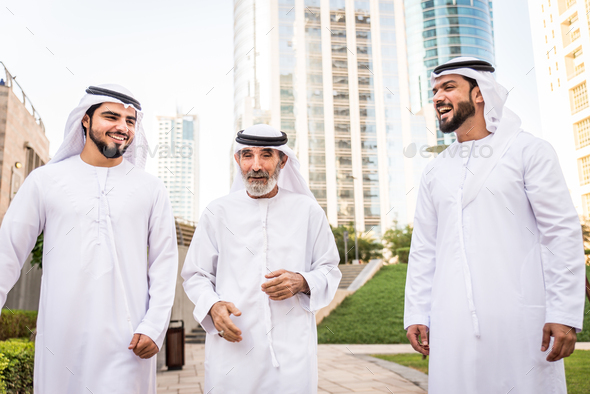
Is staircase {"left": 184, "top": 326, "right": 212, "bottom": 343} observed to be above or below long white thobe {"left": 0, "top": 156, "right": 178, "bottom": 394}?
below

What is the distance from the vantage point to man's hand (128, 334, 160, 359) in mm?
1832

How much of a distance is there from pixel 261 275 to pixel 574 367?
5.69 metres

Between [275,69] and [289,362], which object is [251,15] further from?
[289,362]

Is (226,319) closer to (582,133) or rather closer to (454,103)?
(454,103)

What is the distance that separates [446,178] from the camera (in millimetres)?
2131

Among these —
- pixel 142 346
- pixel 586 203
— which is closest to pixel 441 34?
pixel 586 203

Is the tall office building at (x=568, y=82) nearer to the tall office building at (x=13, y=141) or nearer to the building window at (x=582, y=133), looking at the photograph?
the building window at (x=582, y=133)

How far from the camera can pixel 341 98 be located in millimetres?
64625

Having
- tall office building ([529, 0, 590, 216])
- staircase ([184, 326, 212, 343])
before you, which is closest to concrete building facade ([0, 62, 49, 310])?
staircase ([184, 326, 212, 343])

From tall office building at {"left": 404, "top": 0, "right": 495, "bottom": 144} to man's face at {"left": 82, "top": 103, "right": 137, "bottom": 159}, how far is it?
219 feet

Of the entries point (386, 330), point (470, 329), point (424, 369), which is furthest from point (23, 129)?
point (470, 329)

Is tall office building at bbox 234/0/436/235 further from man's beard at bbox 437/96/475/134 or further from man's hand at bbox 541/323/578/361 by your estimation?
man's hand at bbox 541/323/578/361

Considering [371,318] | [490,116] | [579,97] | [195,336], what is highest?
[579,97]

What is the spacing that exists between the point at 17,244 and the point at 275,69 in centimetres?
6283
